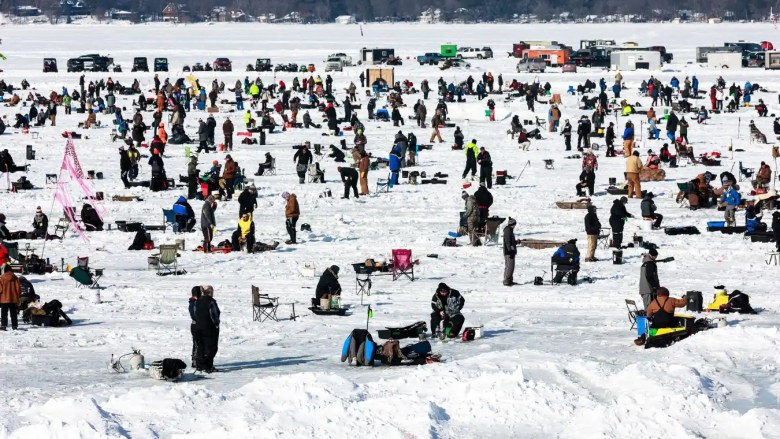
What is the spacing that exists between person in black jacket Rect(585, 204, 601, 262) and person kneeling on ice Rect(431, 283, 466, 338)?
5829mm

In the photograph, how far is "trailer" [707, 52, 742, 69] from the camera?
226 ft

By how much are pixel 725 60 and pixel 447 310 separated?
5550cm

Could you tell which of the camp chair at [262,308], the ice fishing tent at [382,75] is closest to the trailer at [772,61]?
the ice fishing tent at [382,75]

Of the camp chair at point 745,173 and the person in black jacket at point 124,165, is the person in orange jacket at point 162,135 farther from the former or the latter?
the camp chair at point 745,173

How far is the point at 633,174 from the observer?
29.4 metres

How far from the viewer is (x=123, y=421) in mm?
13172

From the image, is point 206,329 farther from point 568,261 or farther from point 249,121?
point 249,121

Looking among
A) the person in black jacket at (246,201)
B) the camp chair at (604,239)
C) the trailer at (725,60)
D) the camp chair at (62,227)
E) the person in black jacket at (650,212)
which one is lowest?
the camp chair at (62,227)

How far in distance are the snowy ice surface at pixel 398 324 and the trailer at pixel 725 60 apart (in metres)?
32.7

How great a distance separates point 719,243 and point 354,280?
7.00 meters

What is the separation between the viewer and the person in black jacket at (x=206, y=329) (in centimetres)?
1509

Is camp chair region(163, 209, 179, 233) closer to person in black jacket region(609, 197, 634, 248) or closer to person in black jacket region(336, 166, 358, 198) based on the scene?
person in black jacket region(336, 166, 358, 198)

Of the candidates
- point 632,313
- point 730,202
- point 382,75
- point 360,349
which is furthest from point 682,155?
point 382,75

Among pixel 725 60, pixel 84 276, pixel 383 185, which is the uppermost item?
pixel 725 60
